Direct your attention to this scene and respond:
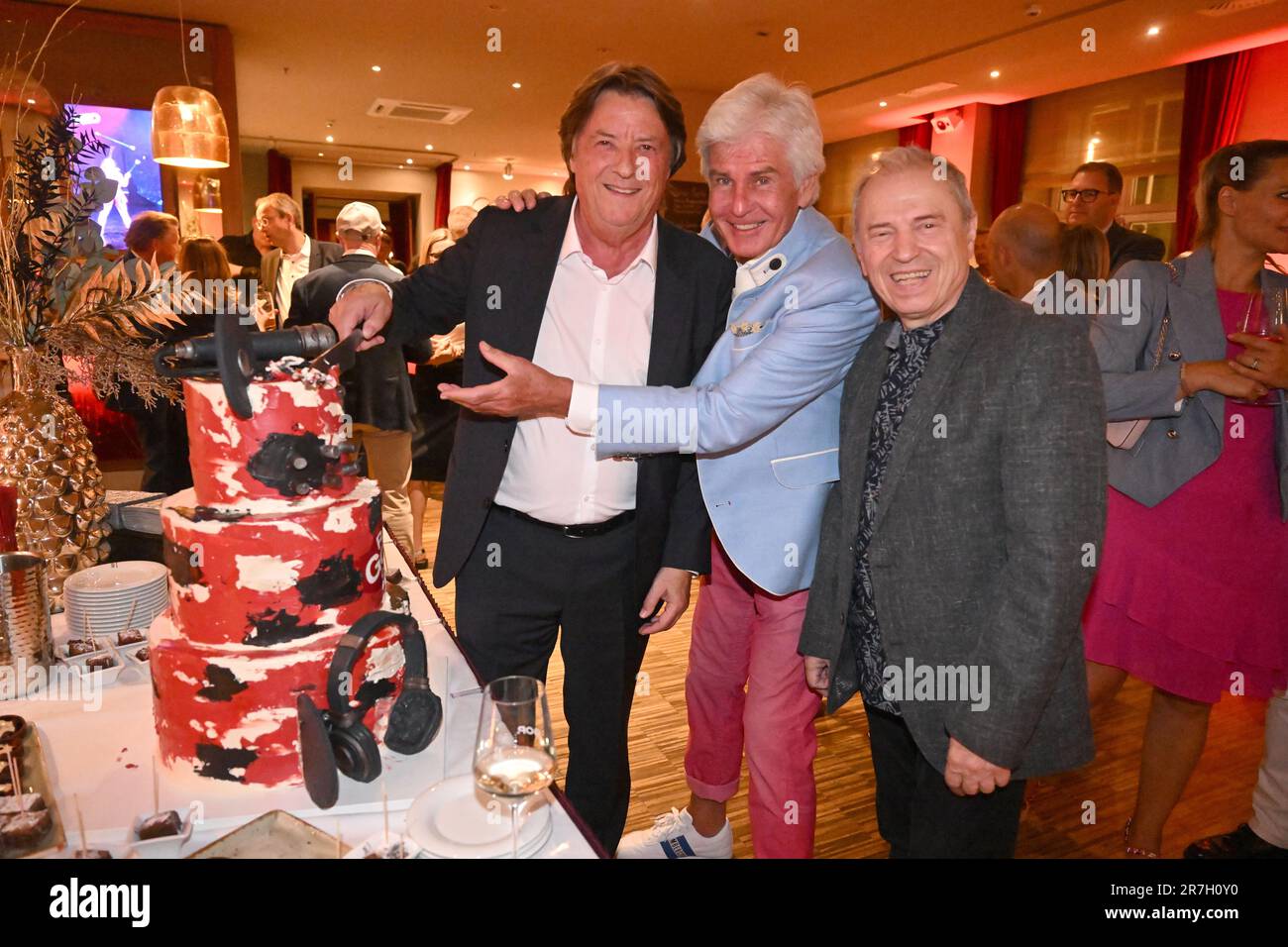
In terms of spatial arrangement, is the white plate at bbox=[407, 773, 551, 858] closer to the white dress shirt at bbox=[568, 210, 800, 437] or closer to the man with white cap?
the white dress shirt at bbox=[568, 210, 800, 437]

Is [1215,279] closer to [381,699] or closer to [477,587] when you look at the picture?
[477,587]

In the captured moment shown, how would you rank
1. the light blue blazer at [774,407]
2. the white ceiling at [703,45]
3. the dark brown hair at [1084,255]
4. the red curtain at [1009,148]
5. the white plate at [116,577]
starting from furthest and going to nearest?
the red curtain at [1009,148] → the white ceiling at [703,45] → the dark brown hair at [1084,255] → the white plate at [116,577] → the light blue blazer at [774,407]

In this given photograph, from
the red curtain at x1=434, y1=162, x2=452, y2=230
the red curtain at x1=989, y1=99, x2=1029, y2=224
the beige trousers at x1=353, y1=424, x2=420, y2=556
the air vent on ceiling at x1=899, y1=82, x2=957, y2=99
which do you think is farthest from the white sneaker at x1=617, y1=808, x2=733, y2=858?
the red curtain at x1=434, y1=162, x2=452, y2=230

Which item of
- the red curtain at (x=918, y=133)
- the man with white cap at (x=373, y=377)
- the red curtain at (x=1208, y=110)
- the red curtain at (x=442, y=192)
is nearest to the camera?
the man with white cap at (x=373, y=377)

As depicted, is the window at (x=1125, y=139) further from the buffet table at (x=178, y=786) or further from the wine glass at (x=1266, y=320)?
the buffet table at (x=178, y=786)

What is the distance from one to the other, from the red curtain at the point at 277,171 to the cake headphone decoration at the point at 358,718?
52.3 ft

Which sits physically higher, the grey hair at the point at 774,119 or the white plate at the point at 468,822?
the grey hair at the point at 774,119

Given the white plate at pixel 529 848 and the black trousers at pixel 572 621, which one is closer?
the white plate at pixel 529 848

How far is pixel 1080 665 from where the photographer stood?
1540mm

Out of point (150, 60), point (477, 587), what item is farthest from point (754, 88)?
point (150, 60)

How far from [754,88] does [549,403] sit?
872mm

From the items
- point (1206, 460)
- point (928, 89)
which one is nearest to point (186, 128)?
point (1206, 460)

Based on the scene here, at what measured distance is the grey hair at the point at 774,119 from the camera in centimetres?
182

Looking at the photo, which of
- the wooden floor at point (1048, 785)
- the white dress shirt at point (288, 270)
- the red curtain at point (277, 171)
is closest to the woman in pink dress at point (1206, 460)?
the wooden floor at point (1048, 785)
